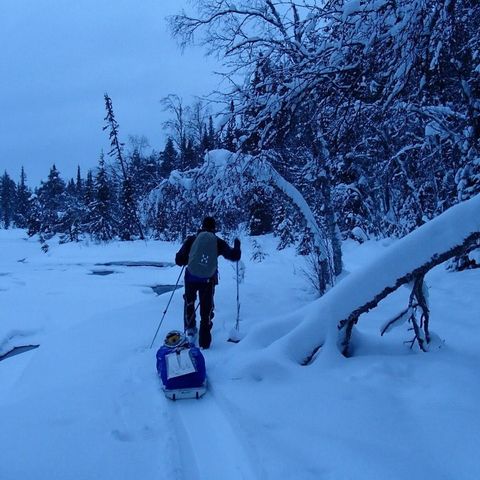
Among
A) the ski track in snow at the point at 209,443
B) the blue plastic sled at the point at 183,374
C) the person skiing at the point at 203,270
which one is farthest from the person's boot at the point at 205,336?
the ski track in snow at the point at 209,443

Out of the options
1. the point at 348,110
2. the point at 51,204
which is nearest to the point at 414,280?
the point at 348,110

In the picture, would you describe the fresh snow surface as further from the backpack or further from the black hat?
the black hat

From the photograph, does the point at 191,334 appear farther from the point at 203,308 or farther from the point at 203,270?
the point at 203,270

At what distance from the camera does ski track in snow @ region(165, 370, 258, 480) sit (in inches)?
117

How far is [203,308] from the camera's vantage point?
6.18m

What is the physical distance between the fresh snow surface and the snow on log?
14 cm

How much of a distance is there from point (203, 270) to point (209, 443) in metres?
3.04

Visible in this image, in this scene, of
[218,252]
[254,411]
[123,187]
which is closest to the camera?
[254,411]

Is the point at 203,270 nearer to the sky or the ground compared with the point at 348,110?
nearer to the ground

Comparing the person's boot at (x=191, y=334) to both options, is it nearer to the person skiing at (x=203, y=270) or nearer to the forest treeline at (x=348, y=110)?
the person skiing at (x=203, y=270)

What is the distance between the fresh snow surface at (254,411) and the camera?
9.71 feet

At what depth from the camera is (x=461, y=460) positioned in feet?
9.05

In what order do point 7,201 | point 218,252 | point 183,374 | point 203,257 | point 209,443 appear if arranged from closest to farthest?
point 209,443 → point 183,374 → point 203,257 → point 218,252 → point 7,201

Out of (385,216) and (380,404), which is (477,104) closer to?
(380,404)
